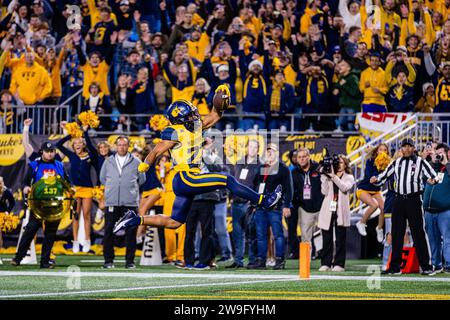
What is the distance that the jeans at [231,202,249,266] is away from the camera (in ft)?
55.9

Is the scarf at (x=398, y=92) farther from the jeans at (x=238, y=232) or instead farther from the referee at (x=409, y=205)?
the referee at (x=409, y=205)

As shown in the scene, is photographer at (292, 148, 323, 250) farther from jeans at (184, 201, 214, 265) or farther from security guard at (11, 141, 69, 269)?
security guard at (11, 141, 69, 269)

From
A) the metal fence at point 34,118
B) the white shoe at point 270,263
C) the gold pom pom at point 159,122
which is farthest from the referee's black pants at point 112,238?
the metal fence at point 34,118

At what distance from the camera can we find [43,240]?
16.3 metres

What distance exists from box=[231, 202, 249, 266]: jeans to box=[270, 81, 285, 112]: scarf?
3.43 m

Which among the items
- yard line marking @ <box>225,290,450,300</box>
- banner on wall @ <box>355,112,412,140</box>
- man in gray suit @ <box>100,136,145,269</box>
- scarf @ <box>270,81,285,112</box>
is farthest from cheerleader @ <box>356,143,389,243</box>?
yard line marking @ <box>225,290,450,300</box>

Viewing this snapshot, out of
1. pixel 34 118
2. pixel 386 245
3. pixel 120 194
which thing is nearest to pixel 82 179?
pixel 34 118

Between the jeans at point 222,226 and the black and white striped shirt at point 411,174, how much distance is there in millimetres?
3568

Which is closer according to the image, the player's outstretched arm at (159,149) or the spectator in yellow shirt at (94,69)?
the player's outstretched arm at (159,149)

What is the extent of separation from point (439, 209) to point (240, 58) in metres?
6.95

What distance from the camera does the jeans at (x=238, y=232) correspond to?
55.9 feet

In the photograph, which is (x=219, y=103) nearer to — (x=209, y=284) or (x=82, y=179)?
(x=209, y=284)

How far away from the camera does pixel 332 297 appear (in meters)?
11.3

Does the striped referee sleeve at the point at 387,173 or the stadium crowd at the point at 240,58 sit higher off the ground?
the stadium crowd at the point at 240,58
